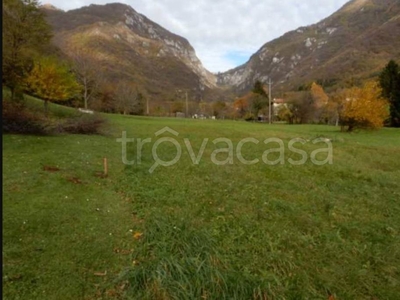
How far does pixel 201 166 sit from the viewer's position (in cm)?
1080

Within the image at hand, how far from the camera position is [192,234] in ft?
16.3

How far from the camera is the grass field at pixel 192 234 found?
381cm

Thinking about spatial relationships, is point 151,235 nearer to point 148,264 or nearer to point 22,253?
point 148,264

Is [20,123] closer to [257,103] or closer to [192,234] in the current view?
[192,234]

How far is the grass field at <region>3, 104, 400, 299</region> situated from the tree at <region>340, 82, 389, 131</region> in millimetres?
21460

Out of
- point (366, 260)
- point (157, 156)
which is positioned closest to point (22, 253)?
point (366, 260)

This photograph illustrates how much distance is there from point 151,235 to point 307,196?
4.52m

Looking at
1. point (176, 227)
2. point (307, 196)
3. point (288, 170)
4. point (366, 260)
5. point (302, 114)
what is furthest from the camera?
point (302, 114)

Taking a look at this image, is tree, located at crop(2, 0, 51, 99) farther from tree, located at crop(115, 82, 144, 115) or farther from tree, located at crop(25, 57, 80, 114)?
tree, located at crop(115, 82, 144, 115)

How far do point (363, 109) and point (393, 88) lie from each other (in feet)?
43.1

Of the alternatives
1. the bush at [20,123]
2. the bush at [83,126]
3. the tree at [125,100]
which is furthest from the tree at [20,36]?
the tree at [125,100]

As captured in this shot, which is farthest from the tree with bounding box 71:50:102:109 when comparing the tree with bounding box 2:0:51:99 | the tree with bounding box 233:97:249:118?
the tree with bounding box 233:97:249:118

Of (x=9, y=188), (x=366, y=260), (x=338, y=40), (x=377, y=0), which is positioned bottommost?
(x=366, y=260)

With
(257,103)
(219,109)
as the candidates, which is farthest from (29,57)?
(219,109)
